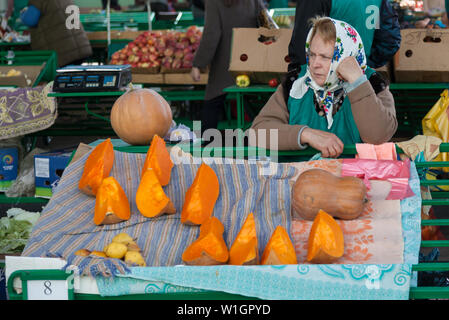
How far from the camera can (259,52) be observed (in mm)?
5160

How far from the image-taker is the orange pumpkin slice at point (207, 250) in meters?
1.90

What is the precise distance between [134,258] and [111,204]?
0.34 meters

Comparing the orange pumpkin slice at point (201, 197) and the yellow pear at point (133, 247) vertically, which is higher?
the orange pumpkin slice at point (201, 197)

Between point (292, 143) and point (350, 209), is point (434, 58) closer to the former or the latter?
point (292, 143)

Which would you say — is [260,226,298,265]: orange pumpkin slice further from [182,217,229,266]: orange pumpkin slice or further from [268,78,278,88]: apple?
[268,78,278,88]: apple

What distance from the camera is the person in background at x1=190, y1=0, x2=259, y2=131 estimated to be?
5530 mm

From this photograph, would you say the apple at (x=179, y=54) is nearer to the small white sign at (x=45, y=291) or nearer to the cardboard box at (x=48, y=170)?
the cardboard box at (x=48, y=170)

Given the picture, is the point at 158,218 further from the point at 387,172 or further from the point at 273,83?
the point at 273,83

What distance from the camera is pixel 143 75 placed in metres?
6.58

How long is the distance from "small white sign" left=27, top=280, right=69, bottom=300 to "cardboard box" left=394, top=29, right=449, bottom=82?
13.2 ft

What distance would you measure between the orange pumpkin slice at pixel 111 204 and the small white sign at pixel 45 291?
406 mm

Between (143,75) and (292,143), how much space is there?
4.27 metres

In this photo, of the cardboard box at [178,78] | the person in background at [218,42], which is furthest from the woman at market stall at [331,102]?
the cardboard box at [178,78]

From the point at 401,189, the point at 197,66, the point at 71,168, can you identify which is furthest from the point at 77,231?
the point at 197,66
